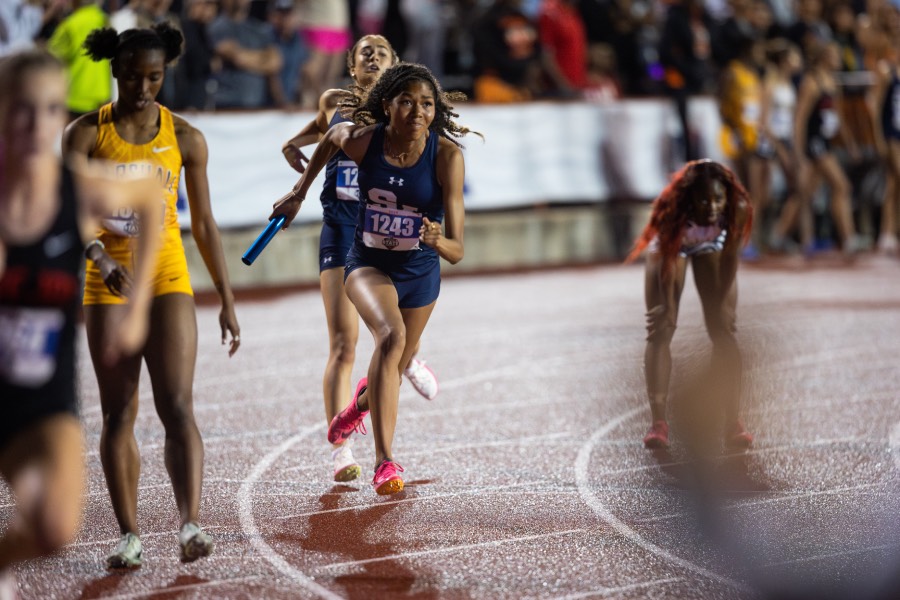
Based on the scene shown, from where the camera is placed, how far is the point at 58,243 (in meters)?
4.64

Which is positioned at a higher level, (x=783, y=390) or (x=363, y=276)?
(x=363, y=276)

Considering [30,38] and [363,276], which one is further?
[30,38]

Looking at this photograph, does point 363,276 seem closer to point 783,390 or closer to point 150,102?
point 150,102

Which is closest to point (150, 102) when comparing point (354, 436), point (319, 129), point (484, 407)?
point (319, 129)

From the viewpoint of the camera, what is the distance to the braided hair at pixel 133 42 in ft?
18.8

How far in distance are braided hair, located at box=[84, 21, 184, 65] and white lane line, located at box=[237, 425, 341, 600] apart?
2.18 m

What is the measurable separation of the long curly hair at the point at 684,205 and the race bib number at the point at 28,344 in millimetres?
4350

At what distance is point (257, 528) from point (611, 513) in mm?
1713

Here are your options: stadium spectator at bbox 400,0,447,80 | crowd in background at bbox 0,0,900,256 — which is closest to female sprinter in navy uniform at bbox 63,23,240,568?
crowd in background at bbox 0,0,900,256

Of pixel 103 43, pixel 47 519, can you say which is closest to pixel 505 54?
pixel 103 43

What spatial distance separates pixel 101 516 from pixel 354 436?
263 cm

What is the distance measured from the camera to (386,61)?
792 centimetres

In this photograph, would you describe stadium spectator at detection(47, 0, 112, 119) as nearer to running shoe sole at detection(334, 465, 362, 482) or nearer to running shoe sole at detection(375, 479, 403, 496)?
running shoe sole at detection(334, 465, 362, 482)

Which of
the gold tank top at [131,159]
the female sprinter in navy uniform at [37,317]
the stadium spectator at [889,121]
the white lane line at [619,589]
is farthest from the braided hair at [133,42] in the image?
the stadium spectator at [889,121]
